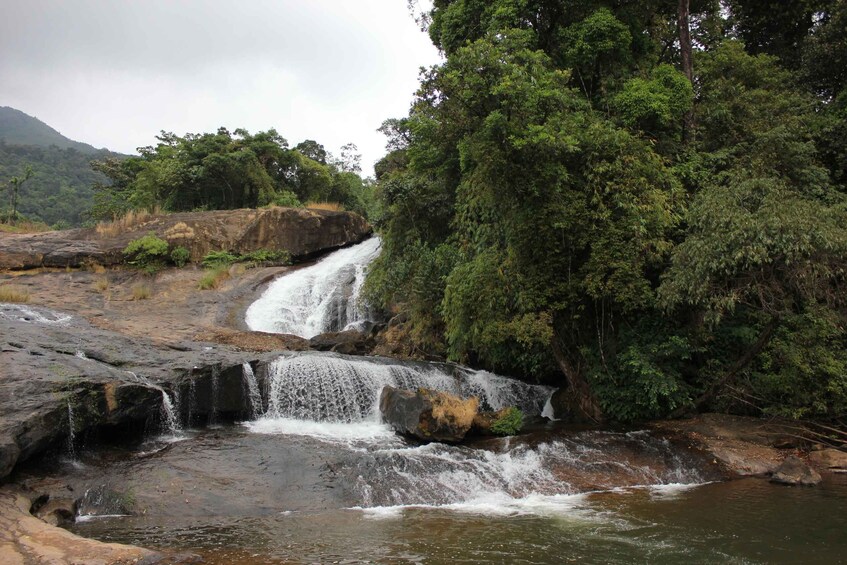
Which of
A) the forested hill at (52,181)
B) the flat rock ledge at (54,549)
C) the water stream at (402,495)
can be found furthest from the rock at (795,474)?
the forested hill at (52,181)

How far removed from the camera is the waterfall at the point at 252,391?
11.9 meters

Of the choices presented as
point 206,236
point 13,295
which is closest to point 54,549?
point 13,295

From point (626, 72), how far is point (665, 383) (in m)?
9.07

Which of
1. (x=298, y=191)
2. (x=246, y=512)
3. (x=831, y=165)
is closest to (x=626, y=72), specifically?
(x=831, y=165)

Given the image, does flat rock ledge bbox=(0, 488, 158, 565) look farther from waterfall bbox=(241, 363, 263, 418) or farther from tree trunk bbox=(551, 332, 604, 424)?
tree trunk bbox=(551, 332, 604, 424)

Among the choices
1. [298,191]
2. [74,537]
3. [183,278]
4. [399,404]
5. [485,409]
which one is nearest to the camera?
[74,537]

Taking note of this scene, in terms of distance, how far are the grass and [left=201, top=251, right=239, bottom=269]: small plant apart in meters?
0.52

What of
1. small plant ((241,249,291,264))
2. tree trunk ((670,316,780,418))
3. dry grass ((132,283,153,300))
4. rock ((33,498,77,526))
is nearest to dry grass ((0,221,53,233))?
dry grass ((132,283,153,300))

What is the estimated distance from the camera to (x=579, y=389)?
1330 cm

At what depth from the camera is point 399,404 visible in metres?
11.3

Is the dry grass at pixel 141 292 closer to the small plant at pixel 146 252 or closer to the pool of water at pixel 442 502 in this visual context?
the small plant at pixel 146 252

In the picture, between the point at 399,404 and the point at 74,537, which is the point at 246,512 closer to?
the point at 74,537

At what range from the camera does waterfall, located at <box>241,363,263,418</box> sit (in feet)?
39.0

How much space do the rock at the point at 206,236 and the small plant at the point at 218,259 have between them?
0.53 m
